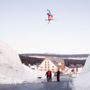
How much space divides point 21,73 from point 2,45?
11.9 feet

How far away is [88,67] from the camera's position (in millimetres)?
14773

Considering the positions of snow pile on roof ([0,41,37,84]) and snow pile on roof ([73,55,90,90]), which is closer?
snow pile on roof ([73,55,90,90])

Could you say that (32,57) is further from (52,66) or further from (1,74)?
→ (1,74)

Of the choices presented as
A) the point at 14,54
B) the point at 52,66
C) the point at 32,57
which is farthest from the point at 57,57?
the point at 14,54

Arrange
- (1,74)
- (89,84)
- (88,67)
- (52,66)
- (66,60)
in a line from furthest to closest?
(66,60)
(52,66)
(1,74)
(88,67)
(89,84)

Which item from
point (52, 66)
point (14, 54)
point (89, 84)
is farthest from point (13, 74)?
point (52, 66)

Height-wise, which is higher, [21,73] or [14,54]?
[14,54]

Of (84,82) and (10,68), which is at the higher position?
(10,68)

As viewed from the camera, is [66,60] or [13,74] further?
[66,60]

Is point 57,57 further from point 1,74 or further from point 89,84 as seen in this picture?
point 89,84

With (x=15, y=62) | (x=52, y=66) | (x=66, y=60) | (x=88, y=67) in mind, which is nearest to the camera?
(x=88, y=67)

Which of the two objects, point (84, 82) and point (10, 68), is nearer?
point (84, 82)

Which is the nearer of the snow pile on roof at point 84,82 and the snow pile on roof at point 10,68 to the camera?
the snow pile on roof at point 84,82

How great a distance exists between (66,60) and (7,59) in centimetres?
14363
